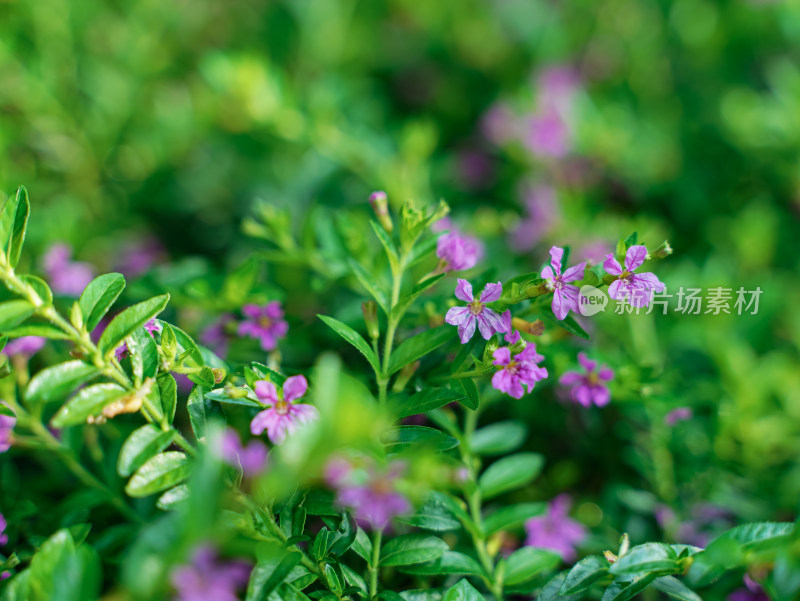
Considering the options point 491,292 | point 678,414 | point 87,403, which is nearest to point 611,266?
point 491,292

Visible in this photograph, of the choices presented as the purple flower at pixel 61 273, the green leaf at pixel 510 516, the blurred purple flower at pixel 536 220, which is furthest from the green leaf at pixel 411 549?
the blurred purple flower at pixel 536 220

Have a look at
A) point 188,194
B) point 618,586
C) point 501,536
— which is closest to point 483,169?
point 188,194

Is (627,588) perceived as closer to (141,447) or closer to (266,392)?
(266,392)

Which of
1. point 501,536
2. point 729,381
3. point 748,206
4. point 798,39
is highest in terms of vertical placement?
point 798,39

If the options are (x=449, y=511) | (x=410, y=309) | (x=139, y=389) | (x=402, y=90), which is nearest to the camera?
(x=139, y=389)

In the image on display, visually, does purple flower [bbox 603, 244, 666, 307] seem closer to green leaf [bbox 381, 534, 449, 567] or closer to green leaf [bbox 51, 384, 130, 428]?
green leaf [bbox 381, 534, 449, 567]

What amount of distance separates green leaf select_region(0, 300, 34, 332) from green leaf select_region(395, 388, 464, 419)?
2.16 ft

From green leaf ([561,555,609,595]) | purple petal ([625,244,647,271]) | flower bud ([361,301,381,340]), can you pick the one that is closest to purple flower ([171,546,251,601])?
flower bud ([361,301,381,340])

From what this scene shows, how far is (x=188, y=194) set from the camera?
2.51m

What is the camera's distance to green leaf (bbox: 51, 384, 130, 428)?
0.96m

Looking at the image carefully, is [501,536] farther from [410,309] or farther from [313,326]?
[313,326]

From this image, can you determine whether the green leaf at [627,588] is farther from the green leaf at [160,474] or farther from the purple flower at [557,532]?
the green leaf at [160,474]

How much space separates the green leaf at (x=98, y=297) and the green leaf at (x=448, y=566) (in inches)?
29.8

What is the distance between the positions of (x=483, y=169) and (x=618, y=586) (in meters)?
1.98
